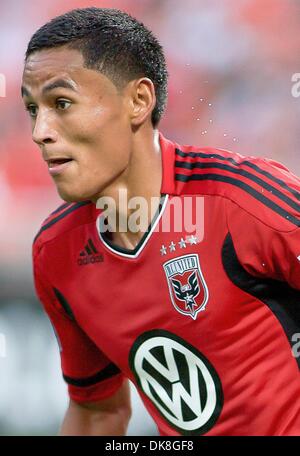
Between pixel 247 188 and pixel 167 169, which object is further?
pixel 167 169

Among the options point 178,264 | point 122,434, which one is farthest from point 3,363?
point 178,264

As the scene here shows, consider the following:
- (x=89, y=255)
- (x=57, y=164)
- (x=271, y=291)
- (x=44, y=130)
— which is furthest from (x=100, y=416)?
(x=44, y=130)

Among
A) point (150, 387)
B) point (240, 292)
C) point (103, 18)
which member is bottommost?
point (150, 387)

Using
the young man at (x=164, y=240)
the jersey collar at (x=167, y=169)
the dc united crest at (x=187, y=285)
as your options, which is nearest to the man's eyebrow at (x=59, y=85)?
the young man at (x=164, y=240)

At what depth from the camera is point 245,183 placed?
2.27 meters

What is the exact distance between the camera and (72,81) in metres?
2.25

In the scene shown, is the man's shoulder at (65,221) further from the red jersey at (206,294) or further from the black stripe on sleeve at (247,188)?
the black stripe on sleeve at (247,188)

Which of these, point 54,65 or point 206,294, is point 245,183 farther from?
point 54,65

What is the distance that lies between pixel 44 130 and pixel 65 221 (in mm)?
447

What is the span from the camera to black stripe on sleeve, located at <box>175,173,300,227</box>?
2.18 metres

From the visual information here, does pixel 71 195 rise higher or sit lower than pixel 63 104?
lower

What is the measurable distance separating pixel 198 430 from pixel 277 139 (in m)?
2.74
